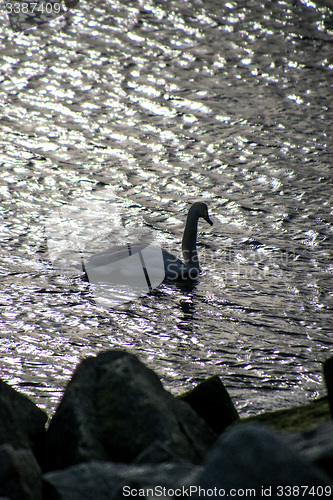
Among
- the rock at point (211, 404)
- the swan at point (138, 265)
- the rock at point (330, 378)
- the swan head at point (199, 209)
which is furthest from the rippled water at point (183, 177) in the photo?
the rock at point (330, 378)

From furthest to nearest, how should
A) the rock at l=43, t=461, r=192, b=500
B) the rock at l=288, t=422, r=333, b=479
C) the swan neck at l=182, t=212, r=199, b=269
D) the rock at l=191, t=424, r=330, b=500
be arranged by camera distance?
the swan neck at l=182, t=212, r=199, b=269 < the rock at l=43, t=461, r=192, b=500 < the rock at l=288, t=422, r=333, b=479 < the rock at l=191, t=424, r=330, b=500

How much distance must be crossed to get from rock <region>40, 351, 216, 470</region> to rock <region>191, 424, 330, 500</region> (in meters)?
0.87

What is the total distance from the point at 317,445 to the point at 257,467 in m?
0.44

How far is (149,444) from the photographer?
406 cm

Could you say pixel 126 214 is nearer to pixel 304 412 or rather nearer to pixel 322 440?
pixel 304 412

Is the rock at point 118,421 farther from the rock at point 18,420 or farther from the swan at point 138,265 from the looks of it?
the swan at point 138,265

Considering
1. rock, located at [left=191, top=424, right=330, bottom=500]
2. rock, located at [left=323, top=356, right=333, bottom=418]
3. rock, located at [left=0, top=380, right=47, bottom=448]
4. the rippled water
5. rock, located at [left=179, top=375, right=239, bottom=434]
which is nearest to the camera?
rock, located at [left=191, top=424, right=330, bottom=500]

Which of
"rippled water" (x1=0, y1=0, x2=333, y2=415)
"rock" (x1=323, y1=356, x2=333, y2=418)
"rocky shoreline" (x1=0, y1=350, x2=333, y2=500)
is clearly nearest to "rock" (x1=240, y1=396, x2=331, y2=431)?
"rocky shoreline" (x1=0, y1=350, x2=333, y2=500)

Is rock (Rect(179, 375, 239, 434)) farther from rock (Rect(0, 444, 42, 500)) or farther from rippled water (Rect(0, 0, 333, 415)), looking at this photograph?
rock (Rect(0, 444, 42, 500))

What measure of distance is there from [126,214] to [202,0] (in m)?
9.73

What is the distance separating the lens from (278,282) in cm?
863

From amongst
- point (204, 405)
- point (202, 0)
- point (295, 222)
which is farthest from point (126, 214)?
point (202, 0)

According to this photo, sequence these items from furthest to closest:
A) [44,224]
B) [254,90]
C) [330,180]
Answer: [254,90] → [330,180] → [44,224]

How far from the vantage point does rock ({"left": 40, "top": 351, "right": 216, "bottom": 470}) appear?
4.05 m
